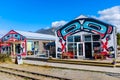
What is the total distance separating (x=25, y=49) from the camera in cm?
2998

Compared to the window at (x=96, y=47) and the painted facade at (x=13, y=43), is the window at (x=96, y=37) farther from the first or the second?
the painted facade at (x=13, y=43)

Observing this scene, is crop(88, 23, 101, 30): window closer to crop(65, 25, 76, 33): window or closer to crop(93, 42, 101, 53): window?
crop(93, 42, 101, 53): window

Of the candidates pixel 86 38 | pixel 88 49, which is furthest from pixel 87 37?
pixel 88 49

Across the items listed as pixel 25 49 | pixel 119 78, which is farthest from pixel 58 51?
pixel 119 78

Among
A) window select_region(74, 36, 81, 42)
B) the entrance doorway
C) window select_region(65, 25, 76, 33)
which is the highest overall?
window select_region(65, 25, 76, 33)

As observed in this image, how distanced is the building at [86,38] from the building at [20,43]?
856 centimetres

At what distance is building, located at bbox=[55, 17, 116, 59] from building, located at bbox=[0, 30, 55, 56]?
28.1ft

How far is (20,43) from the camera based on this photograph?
3027 cm

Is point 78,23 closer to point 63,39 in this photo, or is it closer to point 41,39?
point 63,39

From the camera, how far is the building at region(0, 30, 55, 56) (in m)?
30.1

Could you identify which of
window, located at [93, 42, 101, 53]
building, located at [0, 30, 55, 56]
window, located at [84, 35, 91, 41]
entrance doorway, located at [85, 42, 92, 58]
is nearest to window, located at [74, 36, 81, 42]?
window, located at [84, 35, 91, 41]

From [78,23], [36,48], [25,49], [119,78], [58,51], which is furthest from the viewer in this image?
[36,48]

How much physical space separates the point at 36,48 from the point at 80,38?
1249 cm

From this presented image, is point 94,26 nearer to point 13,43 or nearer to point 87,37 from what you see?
point 87,37
